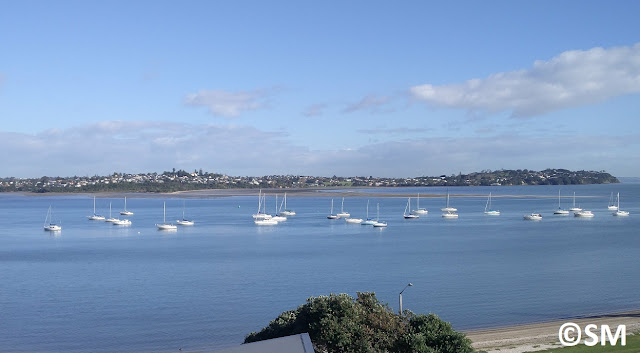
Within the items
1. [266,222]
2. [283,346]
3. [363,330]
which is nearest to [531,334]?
[363,330]

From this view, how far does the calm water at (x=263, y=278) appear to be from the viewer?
32.7m

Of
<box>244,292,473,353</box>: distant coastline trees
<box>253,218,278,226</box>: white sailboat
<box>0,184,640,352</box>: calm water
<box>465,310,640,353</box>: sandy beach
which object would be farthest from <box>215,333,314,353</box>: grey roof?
<box>253,218,278,226</box>: white sailboat

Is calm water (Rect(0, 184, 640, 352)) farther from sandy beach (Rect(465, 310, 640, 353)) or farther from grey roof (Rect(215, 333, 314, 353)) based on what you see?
grey roof (Rect(215, 333, 314, 353))

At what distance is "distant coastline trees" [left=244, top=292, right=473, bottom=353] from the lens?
60.9ft

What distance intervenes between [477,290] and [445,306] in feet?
19.0

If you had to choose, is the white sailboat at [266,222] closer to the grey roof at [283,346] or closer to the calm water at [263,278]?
the calm water at [263,278]

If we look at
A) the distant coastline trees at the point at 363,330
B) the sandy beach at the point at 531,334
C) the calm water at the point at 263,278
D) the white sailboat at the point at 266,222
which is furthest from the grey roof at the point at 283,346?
the white sailboat at the point at 266,222

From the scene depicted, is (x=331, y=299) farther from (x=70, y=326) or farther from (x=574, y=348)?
(x=70, y=326)

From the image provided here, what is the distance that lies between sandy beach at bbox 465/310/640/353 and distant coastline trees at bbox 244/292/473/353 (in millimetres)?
6417

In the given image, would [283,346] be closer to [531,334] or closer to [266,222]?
[531,334]

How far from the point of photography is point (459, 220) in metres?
105

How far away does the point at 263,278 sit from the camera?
46969mm

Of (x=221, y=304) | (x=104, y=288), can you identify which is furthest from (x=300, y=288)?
(x=104, y=288)

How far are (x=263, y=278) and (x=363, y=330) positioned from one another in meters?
28.5
